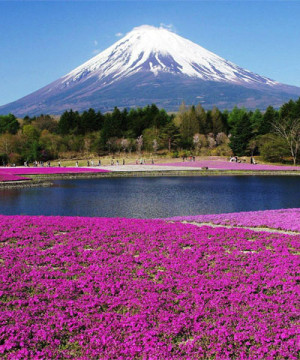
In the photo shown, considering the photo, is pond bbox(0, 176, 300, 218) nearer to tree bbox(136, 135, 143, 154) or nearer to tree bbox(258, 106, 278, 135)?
tree bbox(258, 106, 278, 135)

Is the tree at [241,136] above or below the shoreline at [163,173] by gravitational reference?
above

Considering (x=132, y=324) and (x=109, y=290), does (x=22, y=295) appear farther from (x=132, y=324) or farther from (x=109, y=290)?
(x=132, y=324)

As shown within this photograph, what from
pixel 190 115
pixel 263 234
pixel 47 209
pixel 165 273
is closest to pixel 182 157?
pixel 190 115

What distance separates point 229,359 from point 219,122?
106420 millimetres

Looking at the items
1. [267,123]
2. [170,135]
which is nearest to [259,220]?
[170,135]

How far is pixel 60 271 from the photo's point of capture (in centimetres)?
1123

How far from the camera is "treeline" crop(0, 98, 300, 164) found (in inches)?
3266

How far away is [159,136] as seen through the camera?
315ft

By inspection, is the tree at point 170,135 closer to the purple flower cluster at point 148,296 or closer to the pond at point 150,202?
the pond at point 150,202

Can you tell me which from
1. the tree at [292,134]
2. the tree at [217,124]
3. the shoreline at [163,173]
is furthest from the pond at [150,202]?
the tree at [217,124]

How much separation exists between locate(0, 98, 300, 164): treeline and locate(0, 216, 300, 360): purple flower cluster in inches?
2629

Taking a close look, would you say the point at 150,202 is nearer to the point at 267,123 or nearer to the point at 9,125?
the point at 267,123

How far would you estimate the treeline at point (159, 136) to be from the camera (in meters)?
82.9

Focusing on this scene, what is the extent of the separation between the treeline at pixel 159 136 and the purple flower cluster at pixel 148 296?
66.8 metres
